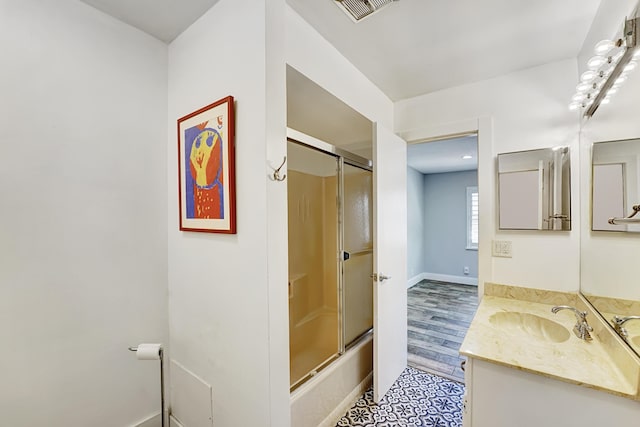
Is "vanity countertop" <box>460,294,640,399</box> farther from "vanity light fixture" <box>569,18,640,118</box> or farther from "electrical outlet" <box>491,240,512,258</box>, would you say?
"vanity light fixture" <box>569,18,640,118</box>

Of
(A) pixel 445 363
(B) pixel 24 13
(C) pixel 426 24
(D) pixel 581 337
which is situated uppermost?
(C) pixel 426 24

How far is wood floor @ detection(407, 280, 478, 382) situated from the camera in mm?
2440

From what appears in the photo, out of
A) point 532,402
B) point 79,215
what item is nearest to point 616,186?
point 532,402

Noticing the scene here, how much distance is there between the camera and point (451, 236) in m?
5.42

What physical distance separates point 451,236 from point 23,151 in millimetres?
5938

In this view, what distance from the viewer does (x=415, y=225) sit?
5320 mm

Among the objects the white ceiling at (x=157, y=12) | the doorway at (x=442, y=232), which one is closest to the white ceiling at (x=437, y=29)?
the white ceiling at (x=157, y=12)

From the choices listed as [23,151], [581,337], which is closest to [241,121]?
[23,151]

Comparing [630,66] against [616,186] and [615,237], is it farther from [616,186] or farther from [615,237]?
[615,237]

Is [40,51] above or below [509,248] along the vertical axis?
above

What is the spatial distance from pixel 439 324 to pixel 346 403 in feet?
6.63

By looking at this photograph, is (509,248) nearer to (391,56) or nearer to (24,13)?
(391,56)

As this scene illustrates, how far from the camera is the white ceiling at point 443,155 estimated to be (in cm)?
346

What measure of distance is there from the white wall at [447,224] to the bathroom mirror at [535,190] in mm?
3725
